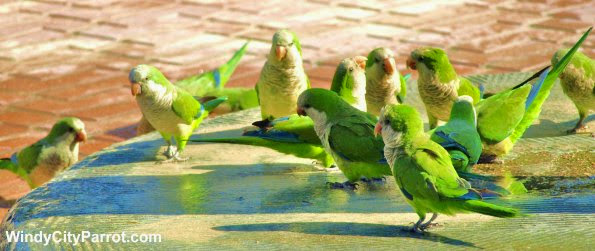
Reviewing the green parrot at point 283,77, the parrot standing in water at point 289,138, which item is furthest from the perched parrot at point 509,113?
the green parrot at point 283,77

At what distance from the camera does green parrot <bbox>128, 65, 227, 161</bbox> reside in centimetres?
438

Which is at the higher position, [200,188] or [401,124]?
[401,124]

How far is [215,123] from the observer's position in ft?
15.8

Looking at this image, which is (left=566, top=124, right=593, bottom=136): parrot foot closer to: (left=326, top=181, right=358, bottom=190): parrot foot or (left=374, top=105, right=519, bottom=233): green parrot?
(left=326, top=181, right=358, bottom=190): parrot foot

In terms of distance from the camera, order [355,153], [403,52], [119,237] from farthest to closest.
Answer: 1. [403,52]
2. [355,153]
3. [119,237]

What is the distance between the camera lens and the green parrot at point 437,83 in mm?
4434

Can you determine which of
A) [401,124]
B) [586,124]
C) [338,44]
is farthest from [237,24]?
[401,124]

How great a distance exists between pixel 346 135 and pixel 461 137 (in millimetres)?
429

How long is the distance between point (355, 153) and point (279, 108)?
1004mm

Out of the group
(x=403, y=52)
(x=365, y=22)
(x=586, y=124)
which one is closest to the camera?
(x=586, y=124)

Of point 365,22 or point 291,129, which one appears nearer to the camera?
point 291,129

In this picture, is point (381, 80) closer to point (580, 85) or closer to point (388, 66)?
point (388, 66)

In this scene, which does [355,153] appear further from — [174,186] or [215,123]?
[215,123]

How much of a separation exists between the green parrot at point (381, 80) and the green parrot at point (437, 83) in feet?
0.36
